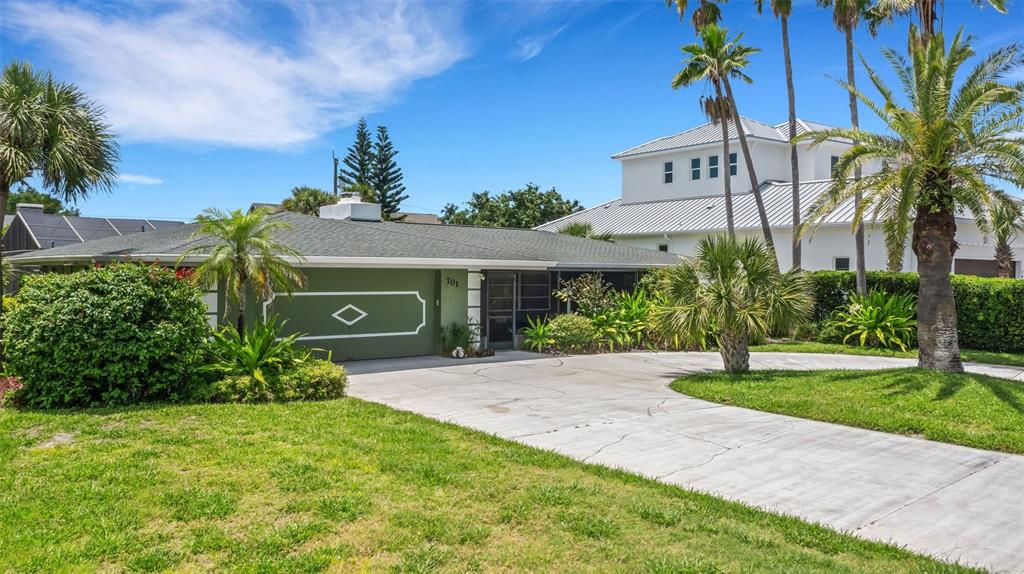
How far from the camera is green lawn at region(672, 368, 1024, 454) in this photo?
8.04 m

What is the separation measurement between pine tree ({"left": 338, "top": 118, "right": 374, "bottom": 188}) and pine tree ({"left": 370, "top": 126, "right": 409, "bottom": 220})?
1.40 ft

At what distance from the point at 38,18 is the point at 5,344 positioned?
248 inches

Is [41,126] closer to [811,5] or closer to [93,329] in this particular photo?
[93,329]

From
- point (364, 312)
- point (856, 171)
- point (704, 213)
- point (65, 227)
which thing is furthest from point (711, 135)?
point (65, 227)

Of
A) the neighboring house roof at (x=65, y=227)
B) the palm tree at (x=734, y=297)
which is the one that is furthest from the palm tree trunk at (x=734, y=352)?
the neighboring house roof at (x=65, y=227)

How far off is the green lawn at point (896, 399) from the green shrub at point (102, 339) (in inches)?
305

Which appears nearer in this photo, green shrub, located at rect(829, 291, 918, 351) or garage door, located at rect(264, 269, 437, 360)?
garage door, located at rect(264, 269, 437, 360)

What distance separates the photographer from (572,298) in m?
17.7

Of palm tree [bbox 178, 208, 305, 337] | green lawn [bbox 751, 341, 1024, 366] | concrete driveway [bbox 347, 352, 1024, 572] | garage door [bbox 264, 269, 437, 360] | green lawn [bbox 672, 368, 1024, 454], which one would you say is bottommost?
concrete driveway [bbox 347, 352, 1024, 572]

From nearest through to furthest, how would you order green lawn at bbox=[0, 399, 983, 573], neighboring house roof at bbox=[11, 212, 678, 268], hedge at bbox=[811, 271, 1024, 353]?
1. green lawn at bbox=[0, 399, 983, 573]
2. neighboring house roof at bbox=[11, 212, 678, 268]
3. hedge at bbox=[811, 271, 1024, 353]

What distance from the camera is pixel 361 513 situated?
5.11 meters

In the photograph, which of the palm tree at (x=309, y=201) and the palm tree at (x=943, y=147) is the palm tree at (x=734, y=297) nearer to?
the palm tree at (x=943, y=147)

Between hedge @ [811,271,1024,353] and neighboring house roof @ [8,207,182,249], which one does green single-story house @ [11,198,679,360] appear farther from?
neighboring house roof @ [8,207,182,249]

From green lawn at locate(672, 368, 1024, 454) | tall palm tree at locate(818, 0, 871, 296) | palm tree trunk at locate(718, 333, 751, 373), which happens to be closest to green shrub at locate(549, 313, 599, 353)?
palm tree trunk at locate(718, 333, 751, 373)
